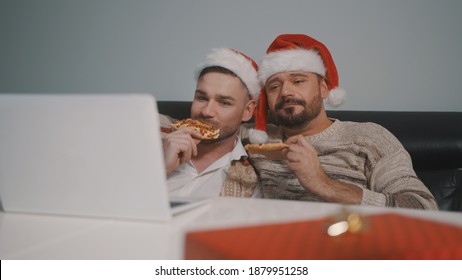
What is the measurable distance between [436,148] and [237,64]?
869 mm

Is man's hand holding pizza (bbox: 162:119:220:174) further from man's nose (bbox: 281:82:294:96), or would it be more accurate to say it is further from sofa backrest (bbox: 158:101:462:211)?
sofa backrest (bbox: 158:101:462:211)

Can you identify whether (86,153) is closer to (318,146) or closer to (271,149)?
(271,149)

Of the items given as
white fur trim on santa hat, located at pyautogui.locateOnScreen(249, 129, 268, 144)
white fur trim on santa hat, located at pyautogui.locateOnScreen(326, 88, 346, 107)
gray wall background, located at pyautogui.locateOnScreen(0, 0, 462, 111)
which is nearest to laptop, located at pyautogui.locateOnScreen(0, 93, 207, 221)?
white fur trim on santa hat, located at pyautogui.locateOnScreen(249, 129, 268, 144)

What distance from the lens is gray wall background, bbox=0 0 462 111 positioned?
2.00 meters

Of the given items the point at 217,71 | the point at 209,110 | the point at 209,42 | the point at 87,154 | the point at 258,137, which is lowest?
the point at 87,154

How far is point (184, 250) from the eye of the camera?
56cm

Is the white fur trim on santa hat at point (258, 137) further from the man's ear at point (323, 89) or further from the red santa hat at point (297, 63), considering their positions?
the man's ear at point (323, 89)

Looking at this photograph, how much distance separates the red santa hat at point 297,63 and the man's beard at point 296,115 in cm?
8

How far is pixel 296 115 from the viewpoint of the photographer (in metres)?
1.74

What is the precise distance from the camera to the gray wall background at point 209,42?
2.00 meters

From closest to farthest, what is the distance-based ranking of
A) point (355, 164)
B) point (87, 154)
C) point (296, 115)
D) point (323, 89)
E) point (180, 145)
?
1. point (87, 154)
2. point (180, 145)
3. point (355, 164)
4. point (296, 115)
5. point (323, 89)

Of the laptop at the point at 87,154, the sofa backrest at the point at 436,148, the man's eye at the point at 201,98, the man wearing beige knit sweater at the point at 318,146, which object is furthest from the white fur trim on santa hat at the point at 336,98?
the laptop at the point at 87,154

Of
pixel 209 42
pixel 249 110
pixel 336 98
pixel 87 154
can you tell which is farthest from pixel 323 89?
pixel 87 154
